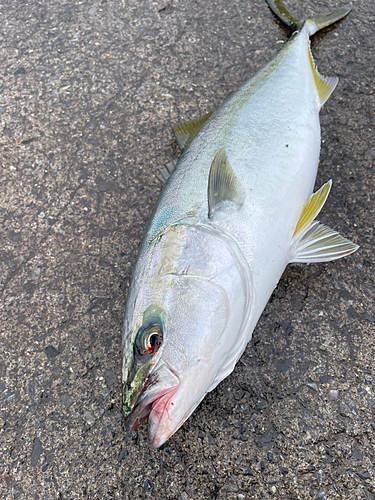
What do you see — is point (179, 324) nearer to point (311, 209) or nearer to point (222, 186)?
point (222, 186)

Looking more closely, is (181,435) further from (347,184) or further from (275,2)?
(275,2)

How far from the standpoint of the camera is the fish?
164cm

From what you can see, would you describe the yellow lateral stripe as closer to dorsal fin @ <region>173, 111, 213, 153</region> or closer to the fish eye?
dorsal fin @ <region>173, 111, 213, 153</region>

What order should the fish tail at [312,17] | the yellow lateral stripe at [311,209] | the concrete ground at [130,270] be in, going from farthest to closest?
1. the fish tail at [312,17]
2. the yellow lateral stripe at [311,209]
3. the concrete ground at [130,270]

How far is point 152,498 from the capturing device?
1934mm

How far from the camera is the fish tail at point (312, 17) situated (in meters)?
3.27

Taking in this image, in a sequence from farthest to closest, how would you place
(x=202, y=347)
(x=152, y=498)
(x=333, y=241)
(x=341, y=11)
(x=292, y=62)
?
1. (x=341, y=11)
2. (x=292, y=62)
3. (x=333, y=241)
4. (x=152, y=498)
5. (x=202, y=347)

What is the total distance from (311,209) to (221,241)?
69 centimetres

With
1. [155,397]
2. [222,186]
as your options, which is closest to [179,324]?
[155,397]

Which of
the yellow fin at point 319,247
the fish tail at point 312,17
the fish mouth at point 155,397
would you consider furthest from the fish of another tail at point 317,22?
the fish mouth at point 155,397

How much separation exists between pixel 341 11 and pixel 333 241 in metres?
2.43

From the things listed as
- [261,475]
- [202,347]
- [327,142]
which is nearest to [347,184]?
[327,142]

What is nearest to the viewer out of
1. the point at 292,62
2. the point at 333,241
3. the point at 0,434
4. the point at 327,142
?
the point at 0,434

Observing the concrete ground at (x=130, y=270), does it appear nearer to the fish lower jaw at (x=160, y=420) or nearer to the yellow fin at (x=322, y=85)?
the yellow fin at (x=322, y=85)
